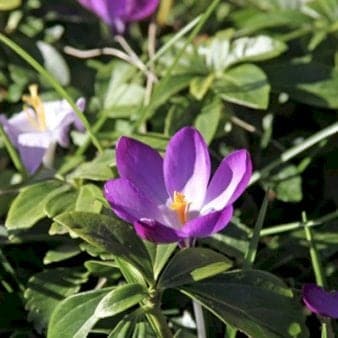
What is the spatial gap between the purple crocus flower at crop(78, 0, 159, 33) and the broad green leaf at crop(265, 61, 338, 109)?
0.17m

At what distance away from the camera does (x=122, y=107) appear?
3.56 feet

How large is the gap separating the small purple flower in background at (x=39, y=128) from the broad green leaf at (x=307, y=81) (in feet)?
0.76

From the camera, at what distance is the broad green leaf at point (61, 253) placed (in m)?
0.90

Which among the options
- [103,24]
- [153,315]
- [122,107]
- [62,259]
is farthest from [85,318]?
[103,24]

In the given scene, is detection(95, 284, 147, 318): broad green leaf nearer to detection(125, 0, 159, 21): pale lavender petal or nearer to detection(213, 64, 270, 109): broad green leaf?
detection(213, 64, 270, 109): broad green leaf

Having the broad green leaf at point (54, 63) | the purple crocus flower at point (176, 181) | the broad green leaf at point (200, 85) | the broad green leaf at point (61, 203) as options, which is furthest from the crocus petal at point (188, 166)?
the broad green leaf at point (54, 63)

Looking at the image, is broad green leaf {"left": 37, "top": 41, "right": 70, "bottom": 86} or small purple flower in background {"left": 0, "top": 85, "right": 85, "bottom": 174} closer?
small purple flower in background {"left": 0, "top": 85, "right": 85, "bottom": 174}

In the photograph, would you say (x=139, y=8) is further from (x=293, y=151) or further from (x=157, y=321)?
(x=157, y=321)

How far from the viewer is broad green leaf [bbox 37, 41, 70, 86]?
115 cm

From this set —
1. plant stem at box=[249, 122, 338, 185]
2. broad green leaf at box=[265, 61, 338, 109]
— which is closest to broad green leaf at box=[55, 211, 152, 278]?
plant stem at box=[249, 122, 338, 185]

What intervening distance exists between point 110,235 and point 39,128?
12.6 inches

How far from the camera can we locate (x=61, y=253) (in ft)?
2.97

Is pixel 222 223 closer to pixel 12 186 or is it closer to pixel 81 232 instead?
pixel 81 232

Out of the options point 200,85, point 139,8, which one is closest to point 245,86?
point 200,85
